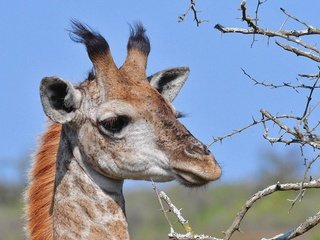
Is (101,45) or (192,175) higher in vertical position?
(101,45)

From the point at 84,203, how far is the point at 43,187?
59 centimetres

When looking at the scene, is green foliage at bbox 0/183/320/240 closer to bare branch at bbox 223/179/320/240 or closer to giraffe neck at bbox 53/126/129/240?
giraffe neck at bbox 53/126/129/240

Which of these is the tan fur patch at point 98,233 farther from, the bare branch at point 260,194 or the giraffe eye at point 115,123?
the bare branch at point 260,194

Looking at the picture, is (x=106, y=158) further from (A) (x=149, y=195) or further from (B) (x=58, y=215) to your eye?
(A) (x=149, y=195)

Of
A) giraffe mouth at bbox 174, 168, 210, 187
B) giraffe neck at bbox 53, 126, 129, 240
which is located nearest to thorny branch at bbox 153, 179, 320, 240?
giraffe mouth at bbox 174, 168, 210, 187

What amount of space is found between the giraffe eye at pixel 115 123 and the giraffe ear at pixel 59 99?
357 millimetres

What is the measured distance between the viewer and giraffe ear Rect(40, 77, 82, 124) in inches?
448

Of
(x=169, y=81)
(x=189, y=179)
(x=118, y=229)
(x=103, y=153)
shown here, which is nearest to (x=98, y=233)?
(x=118, y=229)

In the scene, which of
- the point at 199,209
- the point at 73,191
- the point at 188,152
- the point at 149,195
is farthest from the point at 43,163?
the point at 149,195

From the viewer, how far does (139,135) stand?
11.3 metres

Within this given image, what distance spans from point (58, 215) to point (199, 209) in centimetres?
4965

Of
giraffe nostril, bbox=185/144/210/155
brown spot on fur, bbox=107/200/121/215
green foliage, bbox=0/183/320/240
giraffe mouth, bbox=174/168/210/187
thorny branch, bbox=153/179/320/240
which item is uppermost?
green foliage, bbox=0/183/320/240

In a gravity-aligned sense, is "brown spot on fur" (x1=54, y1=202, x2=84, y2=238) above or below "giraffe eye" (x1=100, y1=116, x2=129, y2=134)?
below

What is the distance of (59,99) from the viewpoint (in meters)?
11.5
